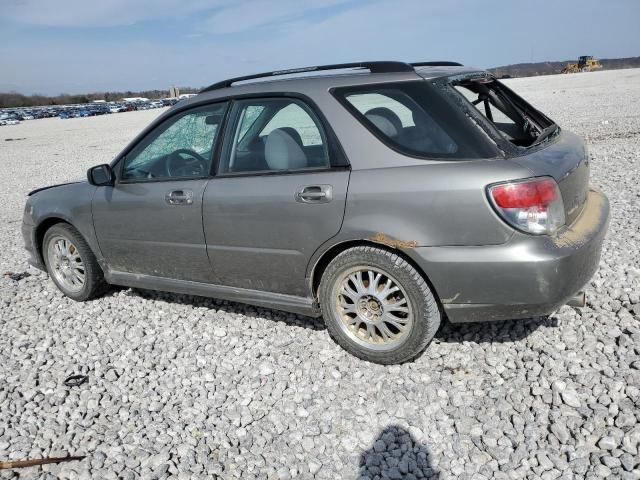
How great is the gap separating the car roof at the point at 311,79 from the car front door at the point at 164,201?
Answer: 0.16 meters

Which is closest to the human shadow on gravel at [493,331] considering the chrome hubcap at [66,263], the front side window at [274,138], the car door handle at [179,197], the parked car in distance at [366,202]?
the parked car in distance at [366,202]

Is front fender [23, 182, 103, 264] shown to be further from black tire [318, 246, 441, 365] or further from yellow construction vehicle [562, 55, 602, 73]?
yellow construction vehicle [562, 55, 602, 73]

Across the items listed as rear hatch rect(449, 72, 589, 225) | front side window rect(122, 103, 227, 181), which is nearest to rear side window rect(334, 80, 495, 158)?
rear hatch rect(449, 72, 589, 225)

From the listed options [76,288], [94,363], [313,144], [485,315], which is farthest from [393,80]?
[76,288]

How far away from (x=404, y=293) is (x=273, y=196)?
105 centimetres

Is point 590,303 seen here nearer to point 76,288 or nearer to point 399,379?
point 399,379

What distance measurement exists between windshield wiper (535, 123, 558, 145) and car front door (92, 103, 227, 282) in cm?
220

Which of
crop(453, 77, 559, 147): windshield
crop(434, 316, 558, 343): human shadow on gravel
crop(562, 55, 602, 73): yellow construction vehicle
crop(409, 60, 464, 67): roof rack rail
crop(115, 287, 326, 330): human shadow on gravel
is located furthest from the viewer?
crop(562, 55, 602, 73): yellow construction vehicle

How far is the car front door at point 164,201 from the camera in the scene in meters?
4.12

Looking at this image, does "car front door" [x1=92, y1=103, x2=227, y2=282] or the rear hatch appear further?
"car front door" [x1=92, y1=103, x2=227, y2=282]

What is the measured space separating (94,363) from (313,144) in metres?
2.23

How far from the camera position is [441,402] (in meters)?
3.22

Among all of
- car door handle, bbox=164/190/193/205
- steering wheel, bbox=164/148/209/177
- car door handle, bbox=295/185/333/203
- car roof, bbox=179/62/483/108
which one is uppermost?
car roof, bbox=179/62/483/108

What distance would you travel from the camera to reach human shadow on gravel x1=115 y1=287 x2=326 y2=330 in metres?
4.38
